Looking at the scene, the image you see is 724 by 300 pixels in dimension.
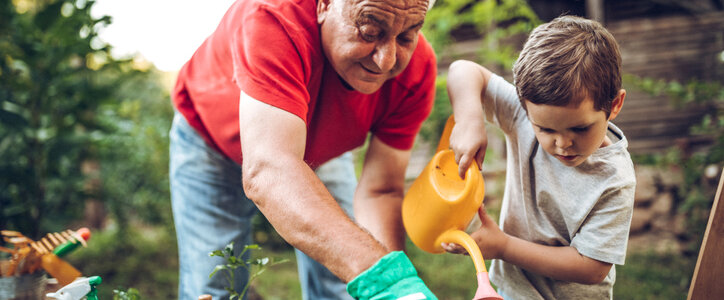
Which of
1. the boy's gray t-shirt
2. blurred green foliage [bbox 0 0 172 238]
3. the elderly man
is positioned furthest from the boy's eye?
blurred green foliage [bbox 0 0 172 238]

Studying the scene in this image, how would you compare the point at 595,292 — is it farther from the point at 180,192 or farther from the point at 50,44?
the point at 50,44

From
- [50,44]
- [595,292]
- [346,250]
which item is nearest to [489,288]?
[346,250]

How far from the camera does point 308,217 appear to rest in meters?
0.91

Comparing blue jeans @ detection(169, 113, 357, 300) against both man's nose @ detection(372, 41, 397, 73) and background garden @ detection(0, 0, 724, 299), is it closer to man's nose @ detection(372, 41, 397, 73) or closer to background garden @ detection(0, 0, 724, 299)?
man's nose @ detection(372, 41, 397, 73)

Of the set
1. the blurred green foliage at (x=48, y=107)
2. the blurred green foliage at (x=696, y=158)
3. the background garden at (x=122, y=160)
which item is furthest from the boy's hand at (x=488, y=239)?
the blurred green foliage at (x=48, y=107)

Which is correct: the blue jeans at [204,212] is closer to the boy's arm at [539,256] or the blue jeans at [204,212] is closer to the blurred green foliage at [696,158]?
the boy's arm at [539,256]

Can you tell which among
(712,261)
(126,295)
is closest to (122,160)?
(126,295)

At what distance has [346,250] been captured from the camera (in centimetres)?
88

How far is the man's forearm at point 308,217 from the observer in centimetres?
88

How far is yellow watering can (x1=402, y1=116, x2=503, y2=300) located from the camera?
3.50 ft

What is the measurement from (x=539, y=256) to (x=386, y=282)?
1.46 feet

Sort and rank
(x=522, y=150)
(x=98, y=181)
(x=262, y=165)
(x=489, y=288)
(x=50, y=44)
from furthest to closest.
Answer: (x=98, y=181) → (x=50, y=44) → (x=522, y=150) → (x=262, y=165) → (x=489, y=288)

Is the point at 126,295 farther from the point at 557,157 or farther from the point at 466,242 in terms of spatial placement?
the point at 557,157

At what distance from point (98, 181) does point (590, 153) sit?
13.3 feet
